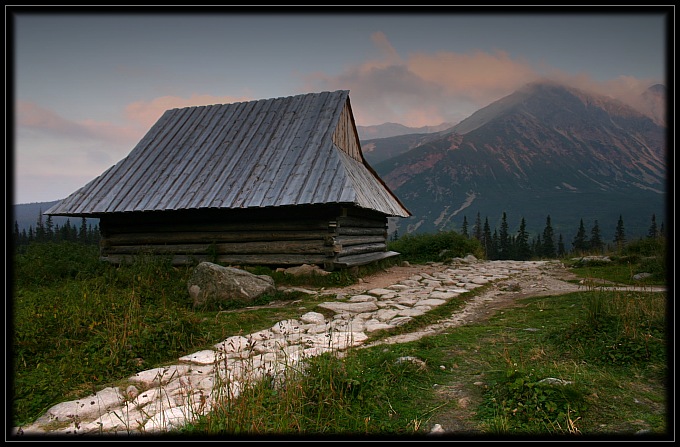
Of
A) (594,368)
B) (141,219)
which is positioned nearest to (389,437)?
(594,368)

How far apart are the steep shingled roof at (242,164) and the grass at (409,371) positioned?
4.31m

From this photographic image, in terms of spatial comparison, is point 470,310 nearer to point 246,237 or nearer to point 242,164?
point 246,237

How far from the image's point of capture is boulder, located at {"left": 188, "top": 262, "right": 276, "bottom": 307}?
7.17 metres

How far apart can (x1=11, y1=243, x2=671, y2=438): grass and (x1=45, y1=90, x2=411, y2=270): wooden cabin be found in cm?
395

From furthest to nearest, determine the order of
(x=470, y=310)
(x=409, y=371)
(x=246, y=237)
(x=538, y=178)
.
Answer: (x=538, y=178)
(x=246, y=237)
(x=470, y=310)
(x=409, y=371)

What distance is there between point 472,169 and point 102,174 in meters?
179

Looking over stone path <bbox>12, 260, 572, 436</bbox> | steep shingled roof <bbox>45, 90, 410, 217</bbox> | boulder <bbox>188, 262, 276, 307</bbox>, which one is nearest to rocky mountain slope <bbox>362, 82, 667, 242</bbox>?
steep shingled roof <bbox>45, 90, 410, 217</bbox>

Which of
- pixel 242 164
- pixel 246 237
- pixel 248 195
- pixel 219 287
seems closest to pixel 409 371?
pixel 219 287

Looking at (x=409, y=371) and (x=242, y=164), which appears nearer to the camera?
(x=409, y=371)

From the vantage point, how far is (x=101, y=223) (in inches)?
481

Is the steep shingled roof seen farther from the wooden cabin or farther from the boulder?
the boulder

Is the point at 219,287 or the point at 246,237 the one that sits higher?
the point at 246,237

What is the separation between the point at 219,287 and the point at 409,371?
15.8ft

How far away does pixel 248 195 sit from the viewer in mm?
10039
